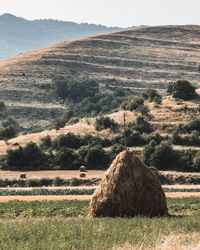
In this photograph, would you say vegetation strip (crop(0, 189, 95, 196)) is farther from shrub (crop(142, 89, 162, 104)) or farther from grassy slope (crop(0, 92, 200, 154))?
shrub (crop(142, 89, 162, 104))

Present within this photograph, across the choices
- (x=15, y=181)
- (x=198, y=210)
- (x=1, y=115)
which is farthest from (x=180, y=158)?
(x=1, y=115)

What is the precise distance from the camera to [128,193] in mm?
23266

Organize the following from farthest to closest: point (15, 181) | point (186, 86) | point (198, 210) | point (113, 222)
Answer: point (186, 86), point (15, 181), point (198, 210), point (113, 222)

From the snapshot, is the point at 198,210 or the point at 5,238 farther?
the point at 198,210

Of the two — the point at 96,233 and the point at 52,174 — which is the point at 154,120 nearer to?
the point at 52,174

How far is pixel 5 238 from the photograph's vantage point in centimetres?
1692

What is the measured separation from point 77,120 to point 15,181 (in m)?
37.6

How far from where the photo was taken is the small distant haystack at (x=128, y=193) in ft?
76.3

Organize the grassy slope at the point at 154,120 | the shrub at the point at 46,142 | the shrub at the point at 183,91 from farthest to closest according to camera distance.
Result: the shrub at the point at 183,91, the grassy slope at the point at 154,120, the shrub at the point at 46,142

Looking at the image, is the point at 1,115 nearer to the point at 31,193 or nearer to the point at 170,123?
the point at 170,123

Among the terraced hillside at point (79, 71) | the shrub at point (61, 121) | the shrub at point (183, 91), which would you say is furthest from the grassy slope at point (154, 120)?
the terraced hillside at point (79, 71)

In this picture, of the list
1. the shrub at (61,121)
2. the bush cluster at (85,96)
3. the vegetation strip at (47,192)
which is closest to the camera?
the vegetation strip at (47,192)

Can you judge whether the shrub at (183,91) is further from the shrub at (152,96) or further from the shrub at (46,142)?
the shrub at (46,142)

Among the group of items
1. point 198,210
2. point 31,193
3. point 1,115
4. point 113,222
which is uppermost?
point 113,222
